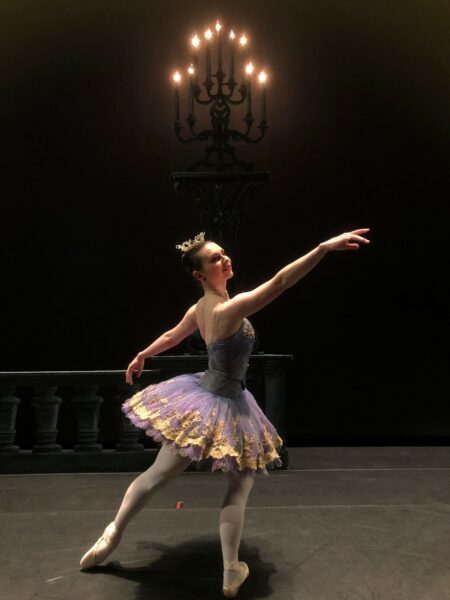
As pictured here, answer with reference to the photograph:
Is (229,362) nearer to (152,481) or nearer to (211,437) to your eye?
(211,437)

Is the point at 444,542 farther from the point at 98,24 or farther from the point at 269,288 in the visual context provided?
the point at 98,24

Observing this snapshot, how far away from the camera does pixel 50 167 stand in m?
5.32

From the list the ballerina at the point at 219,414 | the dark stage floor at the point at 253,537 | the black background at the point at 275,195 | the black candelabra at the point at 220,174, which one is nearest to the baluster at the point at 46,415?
the dark stage floor at the point at 253,537

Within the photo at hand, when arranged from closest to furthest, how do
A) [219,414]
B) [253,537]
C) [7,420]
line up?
[219,414] → [253,537] → [7,420]

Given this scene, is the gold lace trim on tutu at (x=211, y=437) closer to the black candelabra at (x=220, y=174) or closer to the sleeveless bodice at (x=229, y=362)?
the sleeveless bodice at (x=229, y=362)

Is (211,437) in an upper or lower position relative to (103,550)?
upper

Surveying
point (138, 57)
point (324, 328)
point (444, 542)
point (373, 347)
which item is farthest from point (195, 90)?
point (444, 542)

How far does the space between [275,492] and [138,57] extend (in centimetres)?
407

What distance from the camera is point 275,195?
5.27 metres

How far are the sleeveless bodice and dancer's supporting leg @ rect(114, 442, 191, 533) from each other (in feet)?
0.91

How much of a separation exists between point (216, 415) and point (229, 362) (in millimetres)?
208

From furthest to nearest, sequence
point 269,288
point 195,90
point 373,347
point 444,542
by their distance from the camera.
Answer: point 373,347
point 195,90
point 444,542
point 269,288

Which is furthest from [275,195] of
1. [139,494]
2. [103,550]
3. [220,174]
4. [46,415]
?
[103,550]

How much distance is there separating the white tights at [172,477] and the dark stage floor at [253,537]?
0.20 metres
